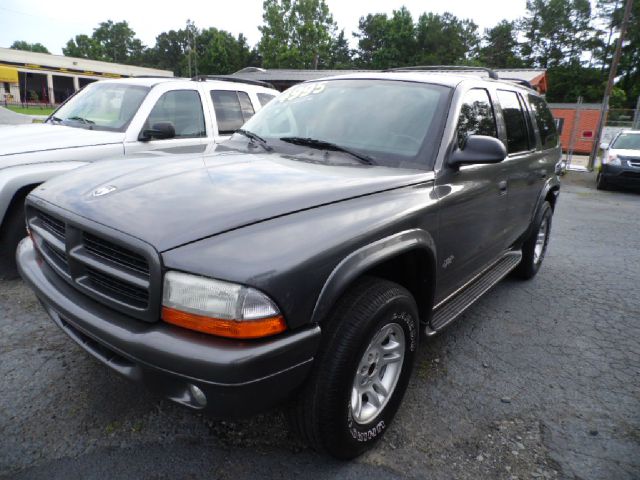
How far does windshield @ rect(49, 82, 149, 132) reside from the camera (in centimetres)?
475

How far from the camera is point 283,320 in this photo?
5.37 feet

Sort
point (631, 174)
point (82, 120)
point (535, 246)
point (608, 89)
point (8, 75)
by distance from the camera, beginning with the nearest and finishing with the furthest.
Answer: point (535, 246) → point (82, 120) → point (631, 174) → point (608, 89) → point (8, 75)

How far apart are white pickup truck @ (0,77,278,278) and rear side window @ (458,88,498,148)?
5.74ft

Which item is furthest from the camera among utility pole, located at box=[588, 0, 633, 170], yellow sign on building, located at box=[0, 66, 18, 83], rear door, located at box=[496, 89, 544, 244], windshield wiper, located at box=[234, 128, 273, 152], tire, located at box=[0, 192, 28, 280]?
yellow sign on building, located at box=[0, 66, 18, 83]

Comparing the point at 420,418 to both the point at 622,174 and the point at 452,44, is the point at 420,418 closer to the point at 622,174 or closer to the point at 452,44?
the point at 622,174

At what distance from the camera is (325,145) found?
274 cm

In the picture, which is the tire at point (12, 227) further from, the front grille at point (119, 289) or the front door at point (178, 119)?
the front grille at point (119, 289)

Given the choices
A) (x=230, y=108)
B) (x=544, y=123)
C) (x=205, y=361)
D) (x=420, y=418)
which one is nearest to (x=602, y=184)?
(x=544, y=123)

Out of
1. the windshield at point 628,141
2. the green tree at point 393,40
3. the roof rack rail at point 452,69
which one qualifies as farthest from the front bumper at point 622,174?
the green tree at point 393,40

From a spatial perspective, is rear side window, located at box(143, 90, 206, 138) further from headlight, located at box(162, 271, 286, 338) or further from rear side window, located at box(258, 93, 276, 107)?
headlight, located at box(162, 271, 286, 338)

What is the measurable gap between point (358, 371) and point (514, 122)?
2.63 meters

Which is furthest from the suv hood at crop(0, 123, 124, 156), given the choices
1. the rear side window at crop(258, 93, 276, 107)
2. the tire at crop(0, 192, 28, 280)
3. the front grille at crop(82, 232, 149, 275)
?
the front grille at crop(82, 232, 149, 275)

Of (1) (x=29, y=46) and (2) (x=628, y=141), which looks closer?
(2) (x=628, y=141)

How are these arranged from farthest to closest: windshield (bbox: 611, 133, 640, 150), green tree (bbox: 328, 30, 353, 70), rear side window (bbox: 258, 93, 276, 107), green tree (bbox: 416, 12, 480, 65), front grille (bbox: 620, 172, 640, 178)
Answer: green tree (bbox: 328, 30, 353, 70) < green tree (bbox: 416, 12, 480, 65) < windshield (bbox: 611, 133, 640, 150) < front grille (bbox: 620, 172, 640, 178) < rear side window (bbox: 258, 93, 276, 107)
